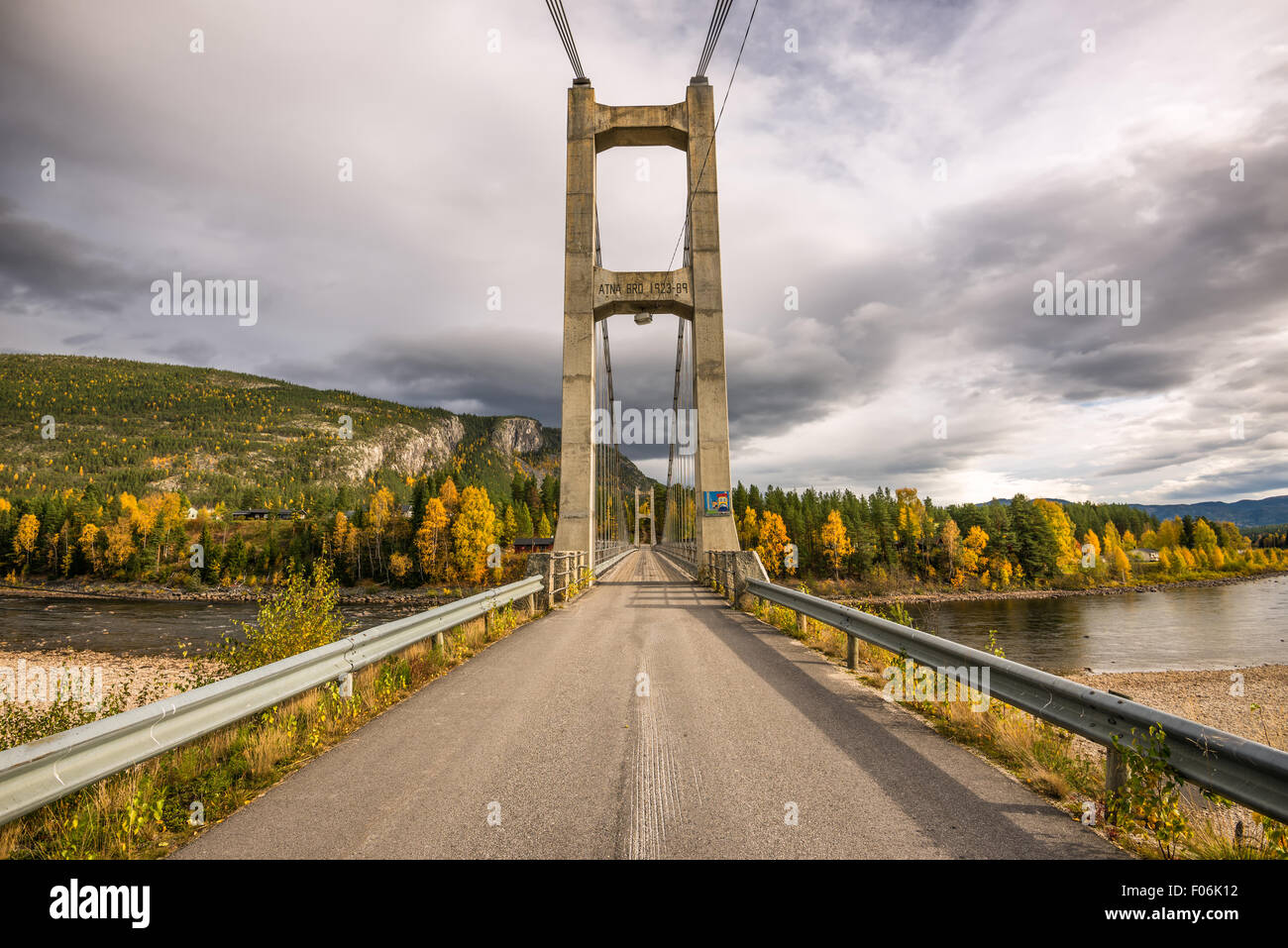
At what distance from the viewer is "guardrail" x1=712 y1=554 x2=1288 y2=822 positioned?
2.64 metres

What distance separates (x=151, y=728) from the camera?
338cm

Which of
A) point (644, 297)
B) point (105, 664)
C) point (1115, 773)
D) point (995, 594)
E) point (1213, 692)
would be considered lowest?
point (995, 594)

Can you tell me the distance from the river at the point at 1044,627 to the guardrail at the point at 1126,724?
2215 centimetres

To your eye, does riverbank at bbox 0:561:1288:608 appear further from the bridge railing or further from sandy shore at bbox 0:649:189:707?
sandy shore at bbox 0:649:189:707

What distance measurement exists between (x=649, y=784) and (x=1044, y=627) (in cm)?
4991

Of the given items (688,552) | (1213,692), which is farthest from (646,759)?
(1213,692)

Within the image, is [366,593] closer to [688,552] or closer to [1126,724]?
[688,552]

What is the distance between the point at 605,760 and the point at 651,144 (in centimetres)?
2278

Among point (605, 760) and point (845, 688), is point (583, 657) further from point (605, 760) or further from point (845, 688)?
point (605, 760)

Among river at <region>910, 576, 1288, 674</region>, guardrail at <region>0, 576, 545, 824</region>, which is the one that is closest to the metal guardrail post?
guardrail at <region>0, 576, 545, 824</region>

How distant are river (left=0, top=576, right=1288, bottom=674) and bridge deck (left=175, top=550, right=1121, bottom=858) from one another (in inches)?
785
